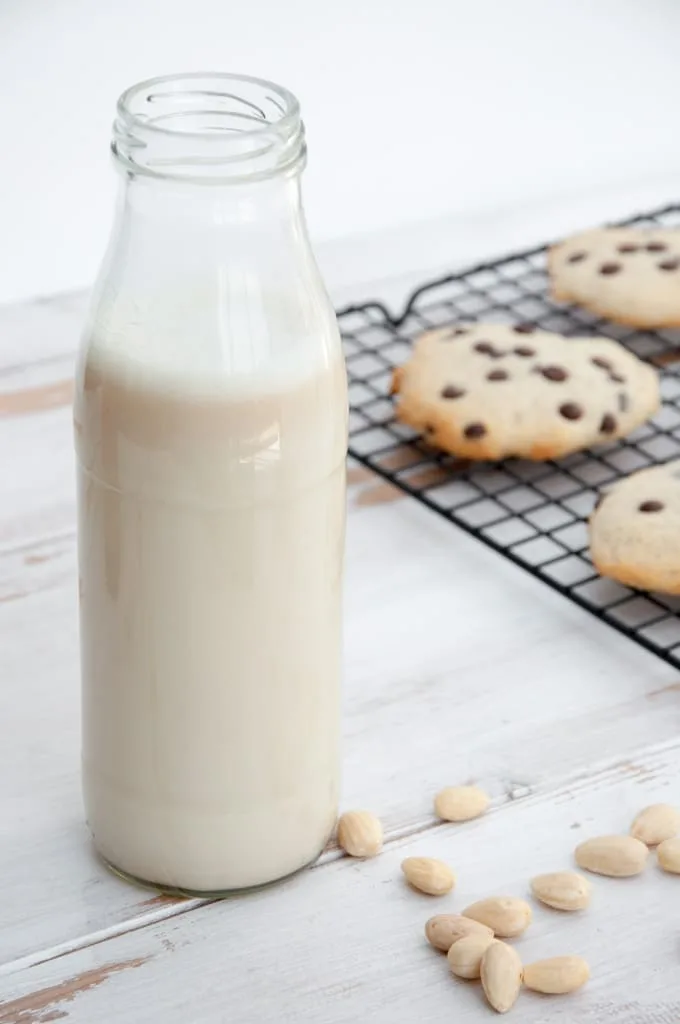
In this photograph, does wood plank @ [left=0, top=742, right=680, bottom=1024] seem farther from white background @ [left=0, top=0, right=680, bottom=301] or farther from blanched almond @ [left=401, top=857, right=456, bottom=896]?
white background @ [left=0, top=0, right=680, bottom=301]

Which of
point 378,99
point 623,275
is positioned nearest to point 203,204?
point 623,275

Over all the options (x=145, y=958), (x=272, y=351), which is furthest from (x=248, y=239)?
(x=145, y=958)

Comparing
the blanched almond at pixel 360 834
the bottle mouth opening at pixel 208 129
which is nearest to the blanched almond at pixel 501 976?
the blanched almond at pixel 360 834

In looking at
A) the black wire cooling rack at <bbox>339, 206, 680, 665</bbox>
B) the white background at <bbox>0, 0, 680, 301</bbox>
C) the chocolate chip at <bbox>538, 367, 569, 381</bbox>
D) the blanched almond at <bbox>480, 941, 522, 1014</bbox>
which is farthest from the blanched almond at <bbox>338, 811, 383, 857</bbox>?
the white background at <bbox>0, 0, 680, 301</bbox>

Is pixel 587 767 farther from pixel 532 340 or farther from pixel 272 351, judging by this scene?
pixel 532 340

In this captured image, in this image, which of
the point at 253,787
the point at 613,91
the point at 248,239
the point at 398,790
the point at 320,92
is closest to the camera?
the point at 248,239

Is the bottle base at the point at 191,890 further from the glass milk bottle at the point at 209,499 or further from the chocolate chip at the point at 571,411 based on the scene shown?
the chocolate chip at the point at 571,411

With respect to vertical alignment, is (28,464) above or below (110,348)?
below
